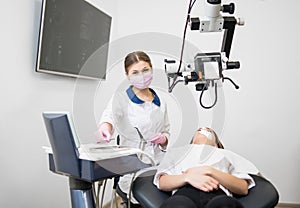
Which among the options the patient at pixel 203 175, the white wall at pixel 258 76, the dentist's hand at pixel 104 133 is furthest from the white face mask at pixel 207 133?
the white wall at pixel 258 76

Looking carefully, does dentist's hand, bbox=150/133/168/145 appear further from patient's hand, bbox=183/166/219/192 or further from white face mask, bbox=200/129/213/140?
patient's hand, bbox=183/166/219/192

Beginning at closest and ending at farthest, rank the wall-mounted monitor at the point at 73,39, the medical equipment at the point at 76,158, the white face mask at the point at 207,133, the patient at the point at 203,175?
the medical equipment at the point at 76,158 → the patient at the point at 203,175 → the white face mask at the point at 207,133 → the wall-mounted monitor at the point at 73,39

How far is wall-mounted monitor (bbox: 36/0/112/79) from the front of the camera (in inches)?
74.8

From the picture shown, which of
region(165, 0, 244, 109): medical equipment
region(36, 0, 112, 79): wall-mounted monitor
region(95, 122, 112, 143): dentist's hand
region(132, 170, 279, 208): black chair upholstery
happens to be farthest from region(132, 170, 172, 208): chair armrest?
region(36, 0, 112, 79): wall-mounted monitor

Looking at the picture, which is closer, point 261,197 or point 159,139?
point 261,197

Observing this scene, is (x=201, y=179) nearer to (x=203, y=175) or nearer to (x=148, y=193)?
(x=203, y=175)

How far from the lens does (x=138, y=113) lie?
1798 millimetres

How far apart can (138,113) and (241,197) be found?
2.21ft

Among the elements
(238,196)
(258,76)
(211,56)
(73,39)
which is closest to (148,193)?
(238,196)

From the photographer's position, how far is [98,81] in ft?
9.10

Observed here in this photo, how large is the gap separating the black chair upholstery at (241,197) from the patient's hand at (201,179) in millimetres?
149

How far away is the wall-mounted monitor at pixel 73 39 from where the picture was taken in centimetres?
190

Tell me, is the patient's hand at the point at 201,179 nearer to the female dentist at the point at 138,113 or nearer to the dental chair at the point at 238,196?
the dental chair at the point at 238,196

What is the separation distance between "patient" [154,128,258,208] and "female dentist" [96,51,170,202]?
14cm
